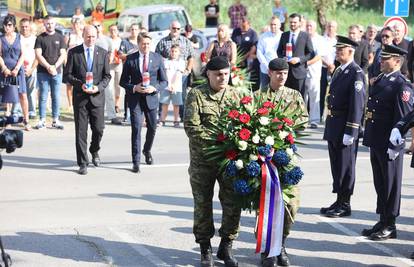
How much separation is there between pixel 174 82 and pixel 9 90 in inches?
130

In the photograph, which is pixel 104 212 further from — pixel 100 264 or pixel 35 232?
pixel 100 264

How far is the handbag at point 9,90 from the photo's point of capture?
51.1 ft

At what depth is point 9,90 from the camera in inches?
615

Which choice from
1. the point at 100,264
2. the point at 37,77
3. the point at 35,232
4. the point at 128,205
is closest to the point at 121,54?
the point at 37,77

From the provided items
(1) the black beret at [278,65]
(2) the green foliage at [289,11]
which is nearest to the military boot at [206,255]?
(1) the black beret at [278,65]

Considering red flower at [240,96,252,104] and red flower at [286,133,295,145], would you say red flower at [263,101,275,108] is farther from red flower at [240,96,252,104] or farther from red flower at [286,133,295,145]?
red flower at [286,133,295,145]

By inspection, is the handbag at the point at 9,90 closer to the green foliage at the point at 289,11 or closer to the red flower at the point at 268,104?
the red flower at the point at 268,104

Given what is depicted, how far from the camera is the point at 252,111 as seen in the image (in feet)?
25.4

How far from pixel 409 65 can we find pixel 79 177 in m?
6.11

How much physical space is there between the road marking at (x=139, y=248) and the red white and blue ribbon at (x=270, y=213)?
102cm

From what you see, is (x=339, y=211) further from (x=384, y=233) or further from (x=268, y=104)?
(x=268, y=104)

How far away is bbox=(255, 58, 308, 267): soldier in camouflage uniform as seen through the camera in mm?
7988

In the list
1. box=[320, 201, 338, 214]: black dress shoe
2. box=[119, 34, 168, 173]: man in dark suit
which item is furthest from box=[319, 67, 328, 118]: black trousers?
box=[320, 201, 338, 214]: black dress shoe

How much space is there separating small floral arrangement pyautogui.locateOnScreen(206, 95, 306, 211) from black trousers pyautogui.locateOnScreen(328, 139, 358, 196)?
2123 mm
